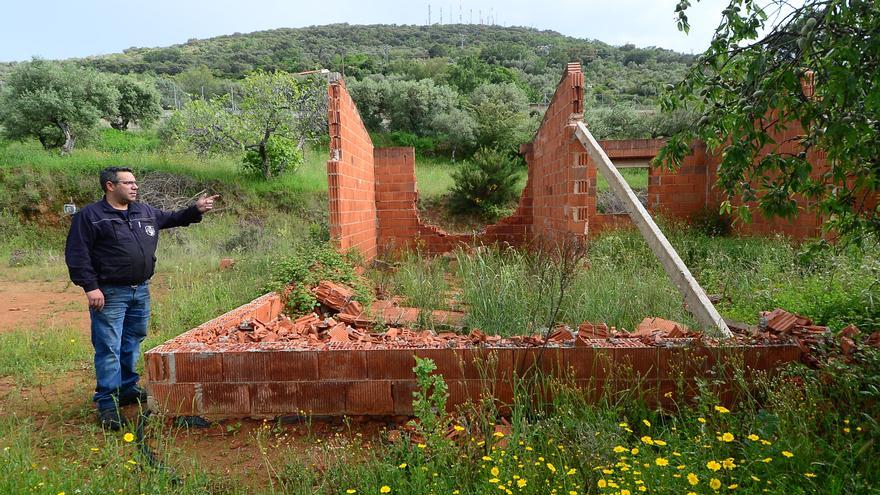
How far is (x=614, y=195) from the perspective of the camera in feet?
50.6

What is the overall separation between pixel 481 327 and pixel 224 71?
2391 inches

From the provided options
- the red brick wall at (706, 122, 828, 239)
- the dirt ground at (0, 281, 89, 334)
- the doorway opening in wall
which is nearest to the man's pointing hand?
the dirt ground at (0, 281, 89, 334)

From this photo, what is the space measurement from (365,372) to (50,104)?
738 inches

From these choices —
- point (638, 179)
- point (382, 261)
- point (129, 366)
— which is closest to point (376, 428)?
point (129, 366)

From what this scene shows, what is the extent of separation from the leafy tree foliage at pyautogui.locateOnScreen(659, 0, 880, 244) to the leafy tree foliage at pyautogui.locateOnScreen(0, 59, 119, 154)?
19.8m

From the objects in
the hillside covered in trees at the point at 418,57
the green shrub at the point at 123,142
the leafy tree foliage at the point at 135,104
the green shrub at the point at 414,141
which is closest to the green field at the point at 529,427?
the green shrub at the point at 123,142

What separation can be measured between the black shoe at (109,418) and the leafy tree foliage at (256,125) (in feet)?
43.3

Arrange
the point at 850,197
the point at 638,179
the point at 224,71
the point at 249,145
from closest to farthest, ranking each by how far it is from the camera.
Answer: the point at 850,197
the point at 249,145
the point at 638,179
the point at 224,71

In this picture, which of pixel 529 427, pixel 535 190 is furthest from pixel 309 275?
pixel 535 190

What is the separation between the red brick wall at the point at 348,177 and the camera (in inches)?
238

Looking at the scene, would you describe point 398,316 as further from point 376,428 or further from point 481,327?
point 376,428

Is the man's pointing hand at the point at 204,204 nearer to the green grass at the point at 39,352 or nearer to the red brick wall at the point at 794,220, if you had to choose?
the green grass at the point at 39,352

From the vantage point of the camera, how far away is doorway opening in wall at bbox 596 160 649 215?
11.9 meters

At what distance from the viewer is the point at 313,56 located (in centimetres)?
6266
